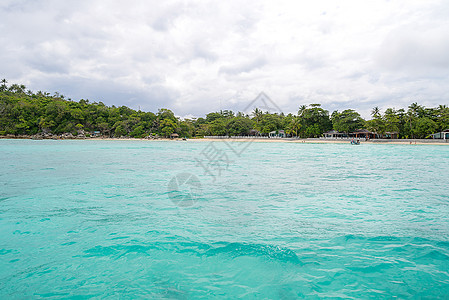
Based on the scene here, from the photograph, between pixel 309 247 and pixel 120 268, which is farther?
pixel 309 247

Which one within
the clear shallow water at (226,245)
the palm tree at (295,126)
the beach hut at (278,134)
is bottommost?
the clear shallow water at (226,245)

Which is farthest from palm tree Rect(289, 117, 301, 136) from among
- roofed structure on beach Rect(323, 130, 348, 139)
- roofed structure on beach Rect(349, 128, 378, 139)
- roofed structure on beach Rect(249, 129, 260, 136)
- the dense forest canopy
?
roofed structure on beach Rect(249, 129, 260, 136)

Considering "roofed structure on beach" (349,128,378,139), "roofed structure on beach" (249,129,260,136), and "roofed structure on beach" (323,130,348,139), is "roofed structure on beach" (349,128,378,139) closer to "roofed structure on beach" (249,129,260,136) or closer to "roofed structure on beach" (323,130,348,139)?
"roofed structure on beach" (323,130,348,139)

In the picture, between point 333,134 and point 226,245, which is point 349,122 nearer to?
point 333,134

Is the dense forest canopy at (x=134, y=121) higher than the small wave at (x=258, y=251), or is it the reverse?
the dense forest canopy at (x=134, y=121)

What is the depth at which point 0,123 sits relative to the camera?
269 ft

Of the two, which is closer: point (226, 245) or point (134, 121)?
point (226, 245)

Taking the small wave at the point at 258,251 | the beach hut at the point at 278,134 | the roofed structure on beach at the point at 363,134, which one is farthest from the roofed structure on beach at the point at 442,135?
the small wave at the point at 258,251

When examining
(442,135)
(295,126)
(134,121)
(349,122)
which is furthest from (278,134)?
(134,121)

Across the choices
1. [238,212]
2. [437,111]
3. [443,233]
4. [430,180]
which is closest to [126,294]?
[238,212]

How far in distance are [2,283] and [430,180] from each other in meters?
16.3

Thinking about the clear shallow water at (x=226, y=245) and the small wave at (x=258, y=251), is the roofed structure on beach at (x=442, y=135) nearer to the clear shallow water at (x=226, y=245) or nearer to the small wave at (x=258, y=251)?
the clear shallow water at (x=226, y=245)

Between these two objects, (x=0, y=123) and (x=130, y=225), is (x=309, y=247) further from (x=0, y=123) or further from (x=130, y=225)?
(x=0, y=123)

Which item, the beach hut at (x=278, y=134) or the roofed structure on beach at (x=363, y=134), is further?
the beach hut at (x=278, y=134)
